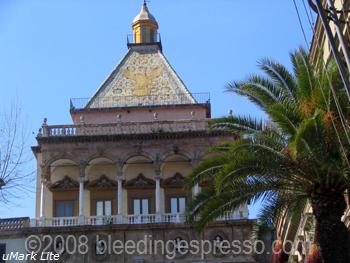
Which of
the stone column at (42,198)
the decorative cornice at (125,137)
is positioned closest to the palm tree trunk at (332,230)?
the decorative cornice at (125,137)

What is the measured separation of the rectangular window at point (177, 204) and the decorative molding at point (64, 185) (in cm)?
515

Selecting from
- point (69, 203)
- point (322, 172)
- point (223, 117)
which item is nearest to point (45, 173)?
point (69, 203)

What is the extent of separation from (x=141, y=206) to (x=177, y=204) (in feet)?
6.26

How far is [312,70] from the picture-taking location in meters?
19.4

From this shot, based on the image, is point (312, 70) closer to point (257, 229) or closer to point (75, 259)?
point (257, 229)

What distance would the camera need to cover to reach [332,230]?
61.5 feet

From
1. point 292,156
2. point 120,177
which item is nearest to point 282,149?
point 292,156

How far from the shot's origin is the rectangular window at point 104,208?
43.0 metres

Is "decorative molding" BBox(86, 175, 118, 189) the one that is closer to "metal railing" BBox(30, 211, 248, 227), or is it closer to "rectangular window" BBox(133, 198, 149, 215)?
"rectangular window" BBox(133, 198, 149, 215)

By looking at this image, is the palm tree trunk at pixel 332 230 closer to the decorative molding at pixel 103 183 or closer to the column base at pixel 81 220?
the column base at pixel 81 220

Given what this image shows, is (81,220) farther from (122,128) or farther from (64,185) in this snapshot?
(122,128)

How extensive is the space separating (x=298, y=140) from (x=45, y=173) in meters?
26.9

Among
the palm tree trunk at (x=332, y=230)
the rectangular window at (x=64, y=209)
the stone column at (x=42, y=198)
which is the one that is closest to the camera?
the palm tree trunk at (x=332, y=230)

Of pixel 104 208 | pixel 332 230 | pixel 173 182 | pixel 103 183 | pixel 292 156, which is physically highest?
pixel 103 183
